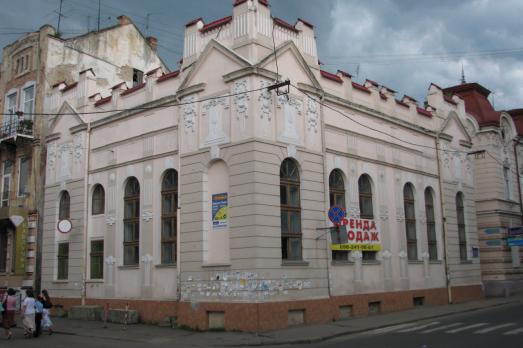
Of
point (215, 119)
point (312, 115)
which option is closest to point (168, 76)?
point (215, 119)

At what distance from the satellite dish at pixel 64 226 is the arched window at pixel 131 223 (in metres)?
2.93

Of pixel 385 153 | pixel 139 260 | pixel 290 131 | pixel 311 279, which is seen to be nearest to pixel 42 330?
pixel 139 260

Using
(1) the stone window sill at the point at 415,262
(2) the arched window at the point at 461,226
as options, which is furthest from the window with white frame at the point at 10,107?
(2) the arched window at the point at 461,226

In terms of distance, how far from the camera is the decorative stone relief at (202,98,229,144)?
2019 centimetres

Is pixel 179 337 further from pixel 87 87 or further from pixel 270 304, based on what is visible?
pixel 87 87

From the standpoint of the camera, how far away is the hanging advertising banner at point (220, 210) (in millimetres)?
19594

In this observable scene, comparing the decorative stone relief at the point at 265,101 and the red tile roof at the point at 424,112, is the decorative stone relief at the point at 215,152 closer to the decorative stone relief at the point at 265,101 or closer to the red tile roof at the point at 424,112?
the decorative stone relief at the point at 265,101

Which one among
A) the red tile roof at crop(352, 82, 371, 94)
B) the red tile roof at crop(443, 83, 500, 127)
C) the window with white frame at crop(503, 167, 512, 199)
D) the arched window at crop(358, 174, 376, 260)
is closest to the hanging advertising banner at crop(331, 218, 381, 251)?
the arched window at crop(358, 174, 376, 260)

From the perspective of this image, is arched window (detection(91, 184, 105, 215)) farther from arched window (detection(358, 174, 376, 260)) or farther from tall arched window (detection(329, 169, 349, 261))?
arched window (detection(358, 174, 376, 260))

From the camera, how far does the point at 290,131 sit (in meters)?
20.5

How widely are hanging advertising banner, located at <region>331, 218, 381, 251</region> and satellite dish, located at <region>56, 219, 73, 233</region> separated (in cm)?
1174

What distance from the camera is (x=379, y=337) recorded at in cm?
1650

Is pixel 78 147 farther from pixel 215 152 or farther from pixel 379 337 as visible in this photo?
pixel 379 337

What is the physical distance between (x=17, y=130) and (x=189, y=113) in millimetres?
12307
